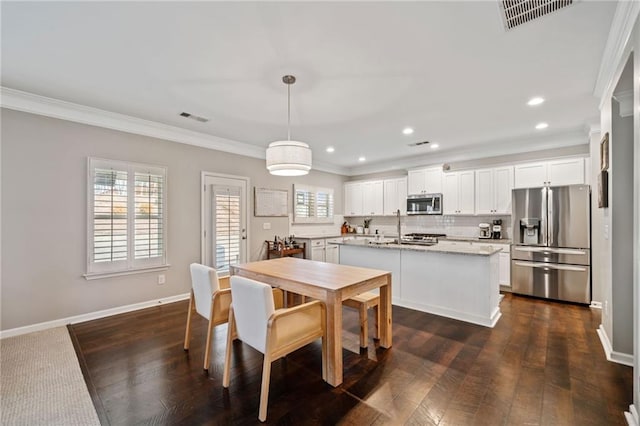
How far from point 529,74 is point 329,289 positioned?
2.77m

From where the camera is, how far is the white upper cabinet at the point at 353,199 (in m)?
7.32

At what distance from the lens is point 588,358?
256 centimetres

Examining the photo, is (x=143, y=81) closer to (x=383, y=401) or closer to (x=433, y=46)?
(x=433, y=46)

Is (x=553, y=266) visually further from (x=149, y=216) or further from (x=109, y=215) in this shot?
(x=109, y=215)

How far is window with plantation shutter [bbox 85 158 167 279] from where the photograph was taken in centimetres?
358

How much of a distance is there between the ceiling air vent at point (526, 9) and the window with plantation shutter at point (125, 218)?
168 inches

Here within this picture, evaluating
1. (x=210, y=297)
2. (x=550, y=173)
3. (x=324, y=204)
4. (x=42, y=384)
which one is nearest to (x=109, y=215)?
(x=42, y=384)

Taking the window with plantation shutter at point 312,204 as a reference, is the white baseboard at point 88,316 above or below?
below

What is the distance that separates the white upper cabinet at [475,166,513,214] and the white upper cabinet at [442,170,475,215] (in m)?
0.11

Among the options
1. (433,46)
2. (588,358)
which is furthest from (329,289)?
(588,358)

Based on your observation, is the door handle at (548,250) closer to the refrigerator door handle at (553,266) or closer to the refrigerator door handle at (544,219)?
A: the refrigerator door handle at (544,219)

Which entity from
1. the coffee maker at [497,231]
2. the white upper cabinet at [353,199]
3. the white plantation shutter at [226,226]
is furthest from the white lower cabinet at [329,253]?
the coffee maker at [497,231]

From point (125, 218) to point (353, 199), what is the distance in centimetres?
505

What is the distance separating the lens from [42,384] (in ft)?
7.23
